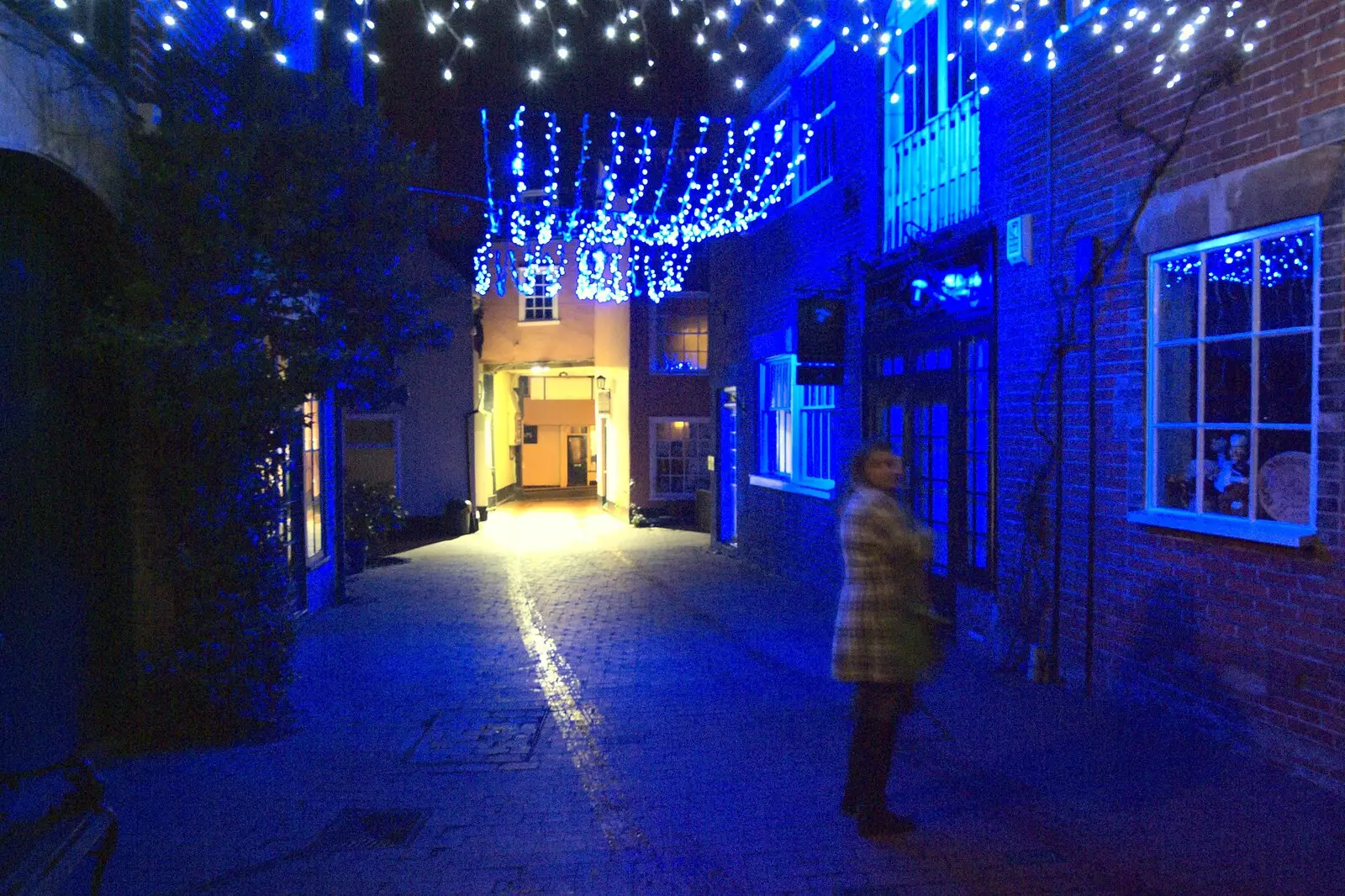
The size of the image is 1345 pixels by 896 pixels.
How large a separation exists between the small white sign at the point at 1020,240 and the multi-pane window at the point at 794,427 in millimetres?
3863

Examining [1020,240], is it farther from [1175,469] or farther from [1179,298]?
[1175,469]

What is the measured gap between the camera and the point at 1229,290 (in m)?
5.70

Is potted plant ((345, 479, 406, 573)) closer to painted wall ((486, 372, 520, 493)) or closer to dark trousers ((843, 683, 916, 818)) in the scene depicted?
dark trousers ((843, 683, 916, 818))

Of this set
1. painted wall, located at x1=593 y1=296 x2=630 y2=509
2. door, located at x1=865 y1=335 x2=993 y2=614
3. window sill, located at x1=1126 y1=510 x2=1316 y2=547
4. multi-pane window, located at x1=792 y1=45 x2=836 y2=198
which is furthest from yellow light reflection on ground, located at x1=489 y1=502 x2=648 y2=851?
painted wall, located at x1=593 y1=296 x2=630 y2=509

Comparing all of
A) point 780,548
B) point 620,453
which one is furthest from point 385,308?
point 620,453

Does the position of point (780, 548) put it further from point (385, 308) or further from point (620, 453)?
point (620, 453)

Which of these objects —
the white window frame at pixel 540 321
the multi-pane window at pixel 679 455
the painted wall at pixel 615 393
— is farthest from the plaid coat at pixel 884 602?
the white window frame at pixel 540 321

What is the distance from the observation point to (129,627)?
605 cm

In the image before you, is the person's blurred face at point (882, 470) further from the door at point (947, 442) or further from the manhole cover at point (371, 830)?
the door at point (947, 442)

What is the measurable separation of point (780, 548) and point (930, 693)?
19.5 ft

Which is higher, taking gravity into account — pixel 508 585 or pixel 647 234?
pixel 647 234

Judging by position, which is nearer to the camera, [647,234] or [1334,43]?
[1334,43]

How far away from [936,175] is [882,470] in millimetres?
5282

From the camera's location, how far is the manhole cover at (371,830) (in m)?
4.49
